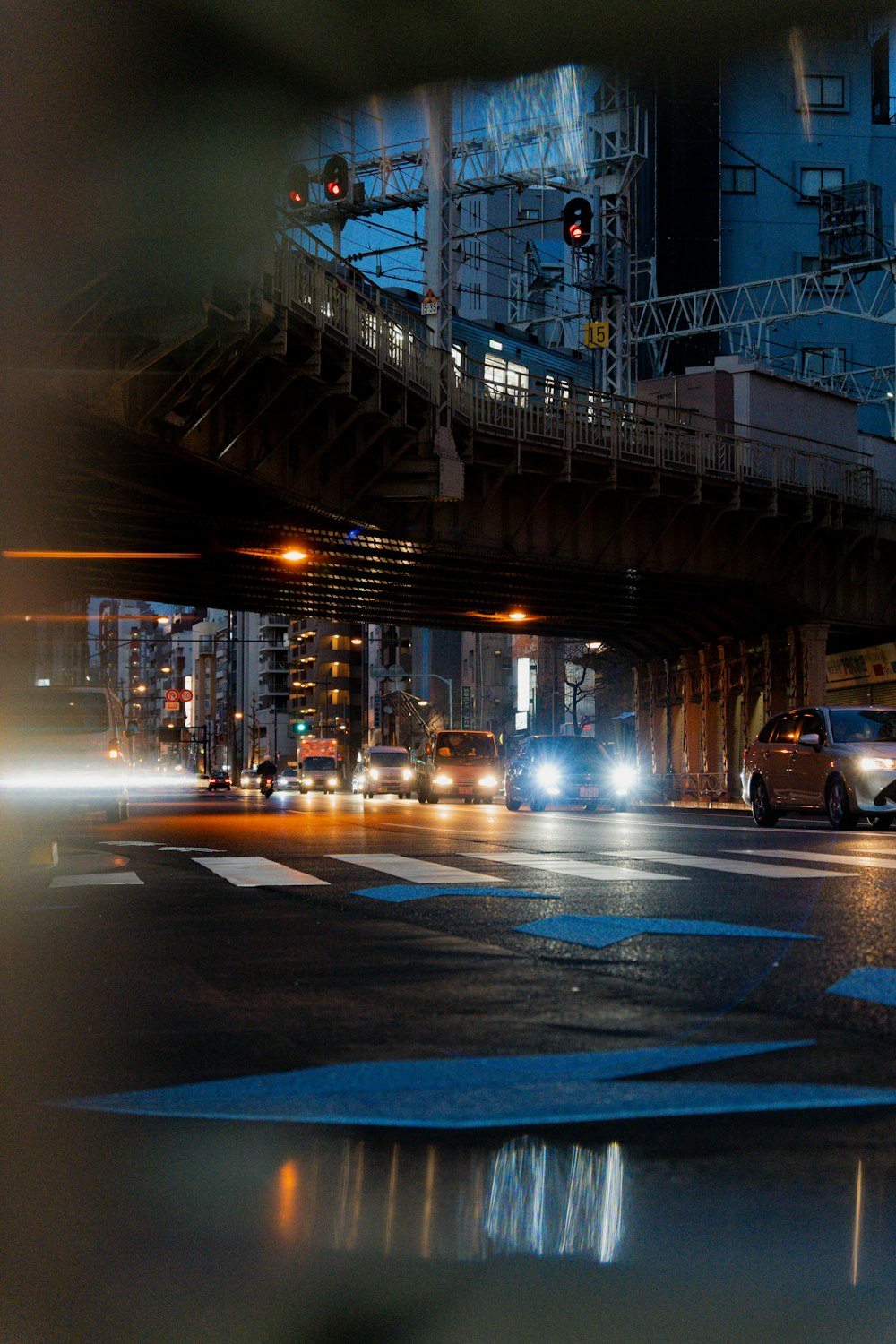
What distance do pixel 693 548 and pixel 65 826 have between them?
22860 millimetres

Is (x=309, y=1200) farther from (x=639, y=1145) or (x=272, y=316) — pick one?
(x=272, y=316)

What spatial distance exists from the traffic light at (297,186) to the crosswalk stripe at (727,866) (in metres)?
19.0

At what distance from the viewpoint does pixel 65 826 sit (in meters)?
29.4

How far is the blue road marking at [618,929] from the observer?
27.0 ft

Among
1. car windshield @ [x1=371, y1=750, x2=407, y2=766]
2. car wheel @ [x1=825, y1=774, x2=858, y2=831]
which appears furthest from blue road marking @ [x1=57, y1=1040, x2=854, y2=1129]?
car windshield @ [x1=371, y1=750, x2=407, y2=766]

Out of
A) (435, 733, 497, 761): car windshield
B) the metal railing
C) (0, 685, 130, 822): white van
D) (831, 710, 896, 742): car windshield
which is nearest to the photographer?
(831, 710, 896, 742): car windshield

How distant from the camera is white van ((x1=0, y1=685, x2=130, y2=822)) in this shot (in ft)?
98.4

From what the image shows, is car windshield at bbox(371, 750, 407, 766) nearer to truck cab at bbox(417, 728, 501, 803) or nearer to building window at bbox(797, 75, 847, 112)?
truck cab at bbox(417, 728, 501, 803)

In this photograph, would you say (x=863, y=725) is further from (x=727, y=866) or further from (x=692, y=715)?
(x=692, y=715)

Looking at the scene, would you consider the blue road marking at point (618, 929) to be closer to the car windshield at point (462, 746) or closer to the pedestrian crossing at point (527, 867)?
the pedestrian crossing at point (527, 867)

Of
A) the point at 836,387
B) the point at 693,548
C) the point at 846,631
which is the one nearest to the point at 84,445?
the point at 693,548

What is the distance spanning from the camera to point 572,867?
13703 mm

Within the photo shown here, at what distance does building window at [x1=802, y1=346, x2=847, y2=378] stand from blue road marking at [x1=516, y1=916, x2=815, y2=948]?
2966 inches

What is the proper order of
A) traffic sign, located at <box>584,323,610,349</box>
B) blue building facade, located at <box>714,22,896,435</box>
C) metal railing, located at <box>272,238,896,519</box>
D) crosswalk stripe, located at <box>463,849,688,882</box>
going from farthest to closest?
1. blue building facade, located at <box>714,22,896,435</box>
2. traffic sign, located at <box>584,323,610,349</box>
3. metal railing, located at <box>272,238,896,519</box>
4. crosswalk stripe, located at <box>463,849,688,882</box>
